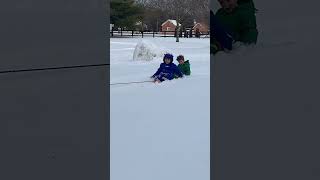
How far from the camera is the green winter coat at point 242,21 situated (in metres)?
3.58

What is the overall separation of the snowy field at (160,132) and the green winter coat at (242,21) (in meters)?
1.50

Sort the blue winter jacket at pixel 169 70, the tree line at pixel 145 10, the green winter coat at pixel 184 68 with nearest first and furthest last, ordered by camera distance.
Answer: the blue winter jacket at pixel 169 70, the green winter coat at pixel 184 68, the tree line at pixel 145 10

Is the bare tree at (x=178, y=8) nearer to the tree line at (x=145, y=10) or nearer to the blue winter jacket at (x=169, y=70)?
the tree line at (x=145, y=10)

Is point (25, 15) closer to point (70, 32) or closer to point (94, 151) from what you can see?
point (70, 32)

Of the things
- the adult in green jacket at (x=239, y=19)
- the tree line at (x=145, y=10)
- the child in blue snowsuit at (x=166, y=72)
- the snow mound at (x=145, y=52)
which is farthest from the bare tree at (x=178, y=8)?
the adult in green jacket at (x=239, y=19)

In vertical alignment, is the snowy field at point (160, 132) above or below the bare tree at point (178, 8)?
below

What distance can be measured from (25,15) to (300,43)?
6.33 feet

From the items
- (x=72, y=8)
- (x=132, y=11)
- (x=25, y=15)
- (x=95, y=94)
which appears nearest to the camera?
(x=25, y=15)

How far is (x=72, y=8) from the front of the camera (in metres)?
2.81

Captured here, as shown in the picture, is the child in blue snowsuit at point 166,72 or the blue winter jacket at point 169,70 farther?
the blue winter jacket at point 169,70

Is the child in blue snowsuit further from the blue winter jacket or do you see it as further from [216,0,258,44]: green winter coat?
[216,0,258,44]: green winter coat

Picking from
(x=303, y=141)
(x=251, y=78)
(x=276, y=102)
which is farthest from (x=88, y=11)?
(x=303, y=141)

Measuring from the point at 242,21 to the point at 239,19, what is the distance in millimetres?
33

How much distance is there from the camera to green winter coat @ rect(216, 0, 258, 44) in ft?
11.8
